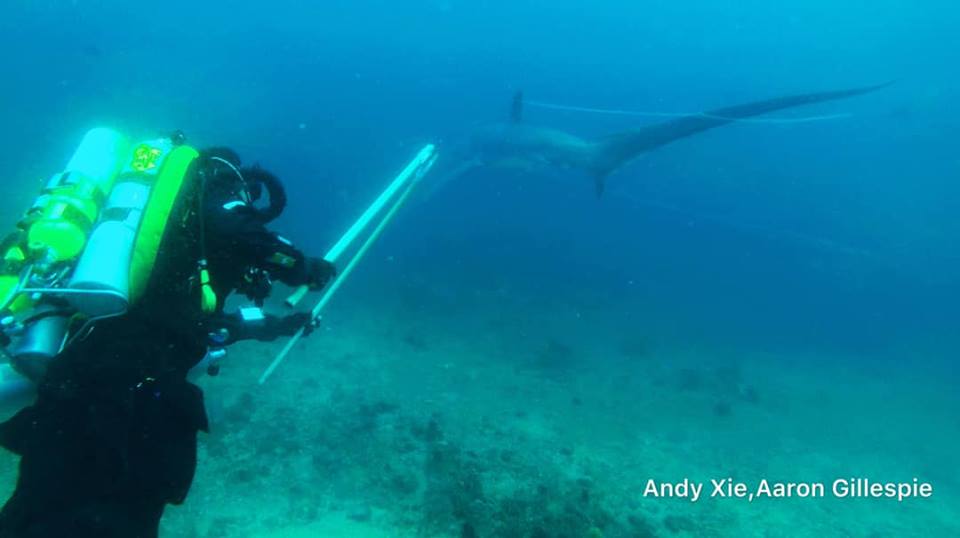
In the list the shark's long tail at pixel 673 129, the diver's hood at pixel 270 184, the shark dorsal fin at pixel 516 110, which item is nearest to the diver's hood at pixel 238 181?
the diver's hood at pixel 270 184

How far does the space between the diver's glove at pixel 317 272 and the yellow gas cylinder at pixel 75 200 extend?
1.16 m

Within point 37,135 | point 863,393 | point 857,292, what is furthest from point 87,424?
point 857,292

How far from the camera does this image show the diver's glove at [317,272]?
3.11 metres

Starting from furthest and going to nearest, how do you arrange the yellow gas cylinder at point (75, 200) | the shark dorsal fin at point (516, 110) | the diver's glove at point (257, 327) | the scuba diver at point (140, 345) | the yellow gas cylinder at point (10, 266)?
the shark dorsal fin at point (516, 110), the diver's glove at point (257, 327), the yellow gas cylinder at point (75, 200), the yellow gas cylinder at point (10, 266), the scuba diver at point (140, 345)

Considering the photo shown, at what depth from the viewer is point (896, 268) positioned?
53219 millimetres

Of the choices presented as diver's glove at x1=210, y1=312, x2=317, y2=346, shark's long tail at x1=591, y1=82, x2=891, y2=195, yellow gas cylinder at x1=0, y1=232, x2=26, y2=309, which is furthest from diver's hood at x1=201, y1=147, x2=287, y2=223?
shark's long tail at x1=591, y1=82, x2=891, y2=195

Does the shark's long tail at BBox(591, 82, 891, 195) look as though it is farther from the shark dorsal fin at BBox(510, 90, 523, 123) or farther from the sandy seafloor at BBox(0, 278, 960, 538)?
the sandy seafloor at BBox(0, 278, 960, 538)

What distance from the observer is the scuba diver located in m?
1.83

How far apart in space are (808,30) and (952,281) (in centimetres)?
7565

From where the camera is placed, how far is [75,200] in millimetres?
3041

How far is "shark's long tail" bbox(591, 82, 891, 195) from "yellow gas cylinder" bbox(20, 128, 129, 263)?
885cm

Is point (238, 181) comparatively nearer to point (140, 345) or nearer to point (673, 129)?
point (140, 345)

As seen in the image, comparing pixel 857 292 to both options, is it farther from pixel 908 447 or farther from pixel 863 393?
pixel 908 447

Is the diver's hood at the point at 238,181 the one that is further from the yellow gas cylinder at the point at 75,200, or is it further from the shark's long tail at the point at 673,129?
the shark's long tail at the point at 673,129
